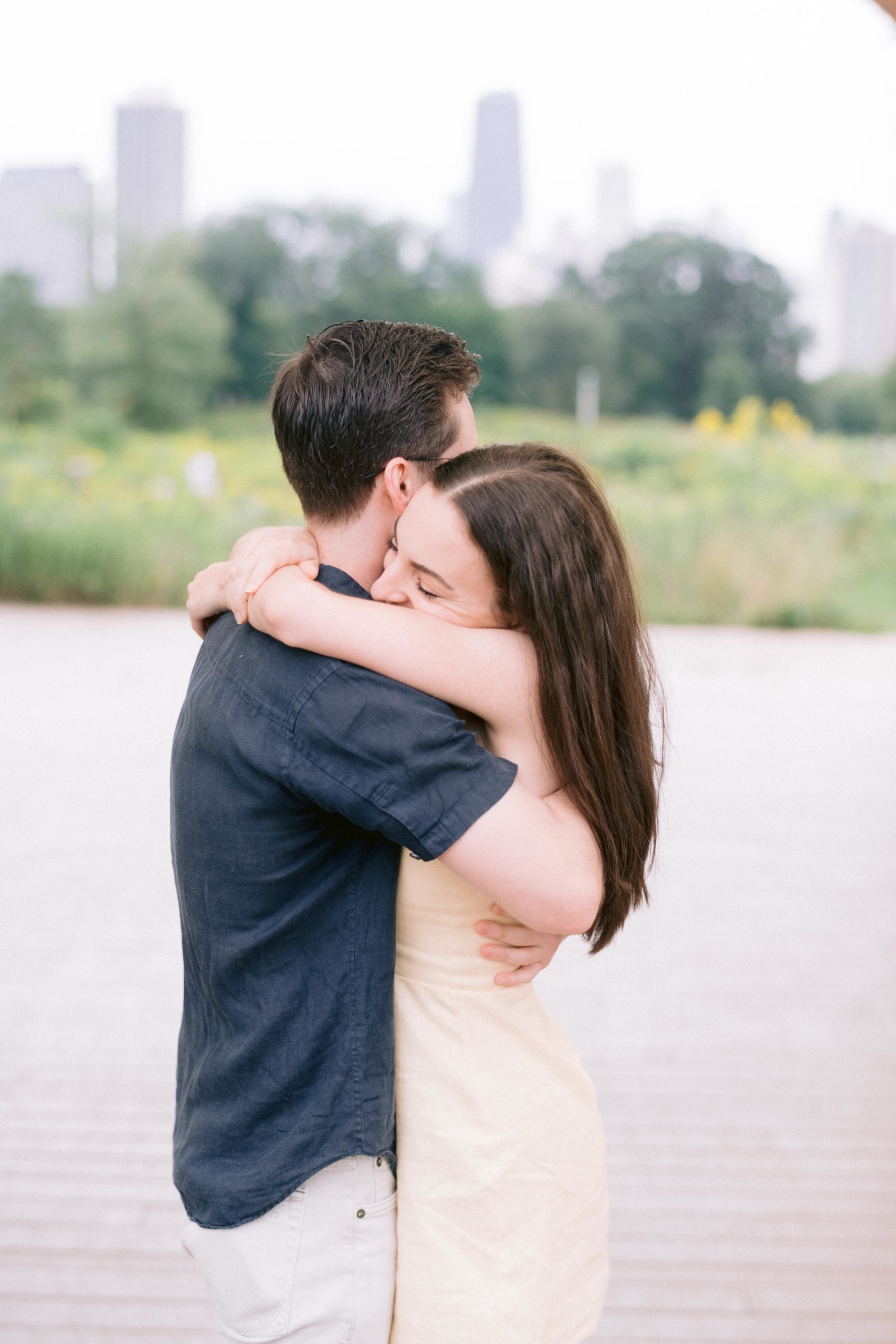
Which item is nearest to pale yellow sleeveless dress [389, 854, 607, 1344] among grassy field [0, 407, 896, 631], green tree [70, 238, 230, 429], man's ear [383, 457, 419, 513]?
man's ear [383, 457, 419, 513]

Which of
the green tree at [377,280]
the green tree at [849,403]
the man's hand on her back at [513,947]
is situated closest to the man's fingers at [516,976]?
the man's hand on her back at [513,947]

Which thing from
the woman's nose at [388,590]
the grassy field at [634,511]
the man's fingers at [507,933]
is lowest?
the grassy field at [634,511]

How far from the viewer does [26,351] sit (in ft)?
45.4

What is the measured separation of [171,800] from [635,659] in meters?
0.46

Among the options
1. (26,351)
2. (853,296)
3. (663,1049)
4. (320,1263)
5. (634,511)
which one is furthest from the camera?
(853,296)

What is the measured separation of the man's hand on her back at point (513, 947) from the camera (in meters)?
1.10

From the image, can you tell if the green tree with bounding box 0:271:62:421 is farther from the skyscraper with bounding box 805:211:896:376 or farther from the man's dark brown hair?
the man's dark brown hair

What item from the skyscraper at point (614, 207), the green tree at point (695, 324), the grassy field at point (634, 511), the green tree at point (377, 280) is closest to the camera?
the grassy field at point (634, 511)

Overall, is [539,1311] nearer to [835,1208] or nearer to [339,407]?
[339,407]

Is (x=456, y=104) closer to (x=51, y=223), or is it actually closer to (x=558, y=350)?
(x=558, y=350)

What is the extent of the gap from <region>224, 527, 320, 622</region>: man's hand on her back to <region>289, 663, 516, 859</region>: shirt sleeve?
0.13m

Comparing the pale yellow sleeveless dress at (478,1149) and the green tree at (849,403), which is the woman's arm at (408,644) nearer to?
the pale yellow sleeveless dress at (478,1149)

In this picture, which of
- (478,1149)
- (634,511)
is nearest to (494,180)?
(634,511)

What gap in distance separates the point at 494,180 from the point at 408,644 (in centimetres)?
1570
